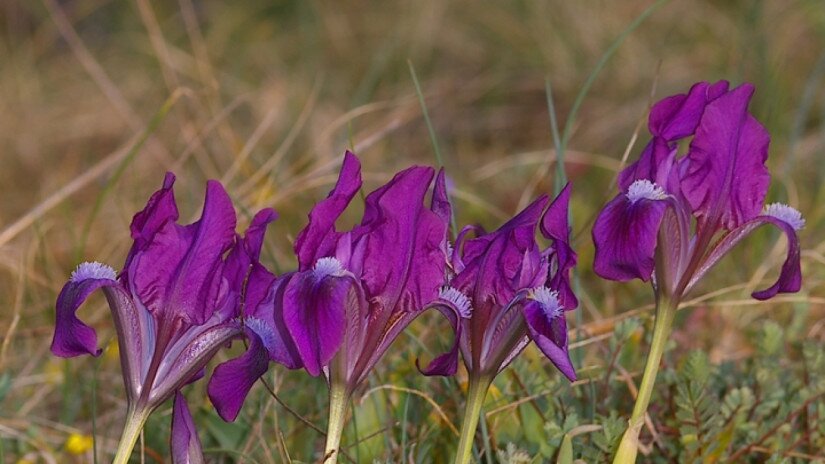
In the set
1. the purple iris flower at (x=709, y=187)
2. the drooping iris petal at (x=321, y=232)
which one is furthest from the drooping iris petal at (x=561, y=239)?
the drooping iris petal at (x=321, y=232)

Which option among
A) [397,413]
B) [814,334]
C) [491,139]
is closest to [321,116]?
[491,139]

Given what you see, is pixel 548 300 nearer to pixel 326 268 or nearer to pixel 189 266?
pixel 326 268

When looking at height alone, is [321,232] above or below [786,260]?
above

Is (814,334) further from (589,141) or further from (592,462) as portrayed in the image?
(589,141)

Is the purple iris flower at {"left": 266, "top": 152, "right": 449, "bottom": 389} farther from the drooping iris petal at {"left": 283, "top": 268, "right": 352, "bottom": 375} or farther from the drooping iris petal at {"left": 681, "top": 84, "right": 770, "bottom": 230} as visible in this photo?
the drooping iris petal at {"left": 681, "top": 84, "right": 770, "bottom": 230}

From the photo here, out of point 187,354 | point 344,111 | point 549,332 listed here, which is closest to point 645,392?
point 549,332

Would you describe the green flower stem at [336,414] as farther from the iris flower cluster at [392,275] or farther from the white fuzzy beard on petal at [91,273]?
the white fuzzy beard on petal at [91,273]

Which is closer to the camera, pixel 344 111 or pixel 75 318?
pixel 75 318
